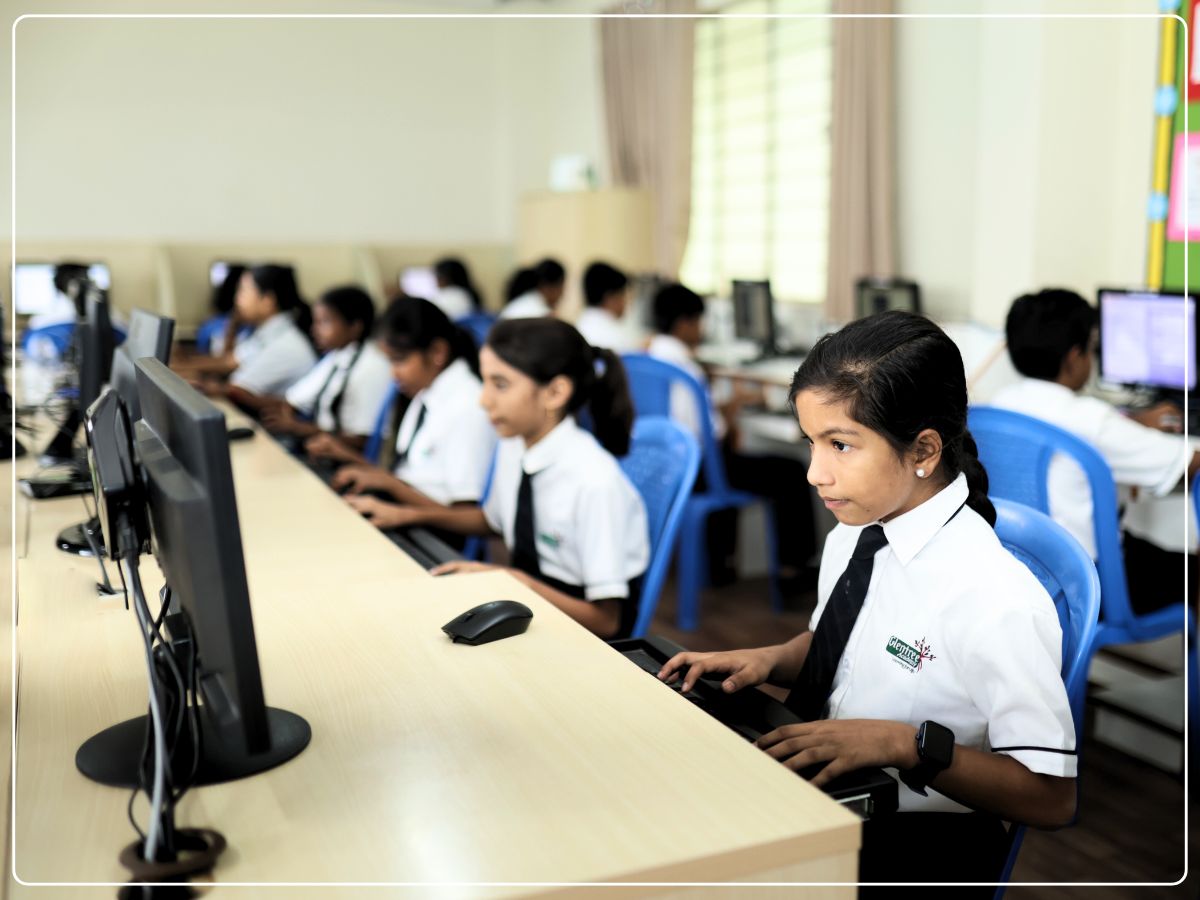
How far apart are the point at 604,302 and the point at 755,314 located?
28.7 inches

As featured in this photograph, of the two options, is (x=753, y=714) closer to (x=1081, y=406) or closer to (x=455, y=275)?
(x=1081, y=406)

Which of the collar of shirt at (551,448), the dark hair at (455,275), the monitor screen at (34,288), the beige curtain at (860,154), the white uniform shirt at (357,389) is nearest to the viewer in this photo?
the collar of shirt at (551,448)

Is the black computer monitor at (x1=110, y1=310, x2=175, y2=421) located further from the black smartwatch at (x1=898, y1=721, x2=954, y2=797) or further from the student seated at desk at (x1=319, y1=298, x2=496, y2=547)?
the black smartwatch at (x1=898, y1=721, x2=954, y2=797)

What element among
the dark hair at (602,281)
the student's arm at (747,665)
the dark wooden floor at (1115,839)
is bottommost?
the dark wooden floor at (1115,839)

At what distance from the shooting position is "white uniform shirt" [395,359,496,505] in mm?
2453

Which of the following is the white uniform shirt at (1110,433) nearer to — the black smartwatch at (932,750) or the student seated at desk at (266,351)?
the black smartwatch at (932,750)

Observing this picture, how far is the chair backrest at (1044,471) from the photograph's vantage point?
2020 mm

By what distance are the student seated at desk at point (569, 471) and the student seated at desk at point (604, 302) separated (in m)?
2.42

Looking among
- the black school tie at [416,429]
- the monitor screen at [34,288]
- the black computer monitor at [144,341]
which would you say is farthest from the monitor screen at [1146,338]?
the monitor screen at [34,288]

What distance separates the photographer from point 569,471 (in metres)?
1.84

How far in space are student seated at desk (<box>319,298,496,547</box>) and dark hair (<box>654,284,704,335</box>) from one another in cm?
162

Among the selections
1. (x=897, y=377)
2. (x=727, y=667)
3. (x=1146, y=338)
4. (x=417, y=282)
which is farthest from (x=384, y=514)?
(x=417, y=282)

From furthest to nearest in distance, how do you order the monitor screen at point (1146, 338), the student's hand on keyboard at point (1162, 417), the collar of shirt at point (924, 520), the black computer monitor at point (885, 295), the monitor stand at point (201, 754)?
the black computer monitor at point (885, 295), the monitor screen at point (1146, 338), the student's hand on keyboard at point (1162, 417), the collar of shirt at point (924, 520), the monitor stand at point (201, 754)

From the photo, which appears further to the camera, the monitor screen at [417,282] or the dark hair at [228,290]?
the monitor screen at [417,282]
